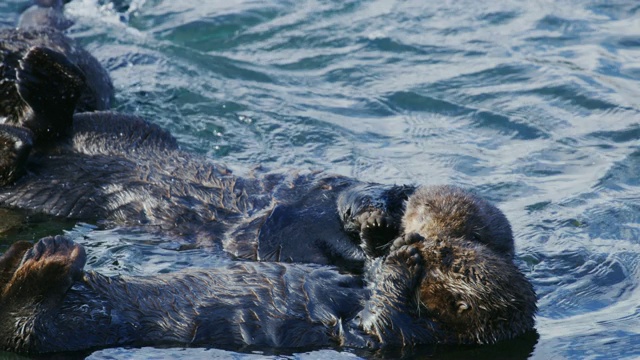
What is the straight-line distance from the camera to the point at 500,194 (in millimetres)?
6613

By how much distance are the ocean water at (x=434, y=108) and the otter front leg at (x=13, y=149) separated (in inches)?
17.8

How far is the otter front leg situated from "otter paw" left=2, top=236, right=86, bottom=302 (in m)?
1.59

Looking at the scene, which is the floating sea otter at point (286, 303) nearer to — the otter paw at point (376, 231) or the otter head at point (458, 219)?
the otter head at point (458, 219)

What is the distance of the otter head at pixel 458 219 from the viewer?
16.3 ft

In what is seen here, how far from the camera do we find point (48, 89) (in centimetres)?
616

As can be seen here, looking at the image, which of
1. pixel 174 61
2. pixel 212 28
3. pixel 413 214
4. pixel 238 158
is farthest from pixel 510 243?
pixel 212 28

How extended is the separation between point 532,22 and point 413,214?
16.0ft

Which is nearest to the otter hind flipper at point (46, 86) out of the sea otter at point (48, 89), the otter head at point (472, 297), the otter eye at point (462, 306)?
the sea otter at point (48, 89)

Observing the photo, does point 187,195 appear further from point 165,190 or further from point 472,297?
point 472,297

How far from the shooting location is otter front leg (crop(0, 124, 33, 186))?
5.93 m

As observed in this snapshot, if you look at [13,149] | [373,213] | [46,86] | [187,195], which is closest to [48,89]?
[46,86]

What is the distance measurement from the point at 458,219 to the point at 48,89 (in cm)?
273

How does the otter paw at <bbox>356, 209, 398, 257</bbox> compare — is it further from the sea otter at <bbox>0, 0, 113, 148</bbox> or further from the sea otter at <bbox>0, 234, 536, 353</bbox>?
the sea otter at <bbox>0, 0, 113, 148</bbox>

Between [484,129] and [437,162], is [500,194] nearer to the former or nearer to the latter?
[437,162]
